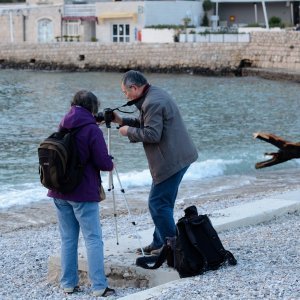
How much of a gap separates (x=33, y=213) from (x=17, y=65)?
4351 cm

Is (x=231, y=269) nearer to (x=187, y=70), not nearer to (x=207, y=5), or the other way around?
(x=187, y=70)

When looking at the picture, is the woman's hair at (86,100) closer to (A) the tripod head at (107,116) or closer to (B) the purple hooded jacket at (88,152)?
(B) the purple hooded jacket at (88,152)

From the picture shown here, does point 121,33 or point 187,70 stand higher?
point 121,33

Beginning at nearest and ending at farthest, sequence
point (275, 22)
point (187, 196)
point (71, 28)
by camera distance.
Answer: point (187, 196) < point (275, 22) < point (71, 28)

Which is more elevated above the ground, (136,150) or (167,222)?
(167,222)

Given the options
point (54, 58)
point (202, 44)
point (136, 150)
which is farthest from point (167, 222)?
point (54, 58)

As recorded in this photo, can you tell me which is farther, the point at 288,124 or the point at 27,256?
the point at 288,124

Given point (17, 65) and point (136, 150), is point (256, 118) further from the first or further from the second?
point (17, 65)

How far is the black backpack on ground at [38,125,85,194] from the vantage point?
599cm

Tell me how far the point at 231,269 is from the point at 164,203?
748 mm

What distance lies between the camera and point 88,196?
241 inches

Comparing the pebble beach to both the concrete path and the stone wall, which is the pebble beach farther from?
the stone wall

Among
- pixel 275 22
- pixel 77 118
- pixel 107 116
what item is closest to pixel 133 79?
pixel 107 116

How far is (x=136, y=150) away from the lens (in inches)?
767
